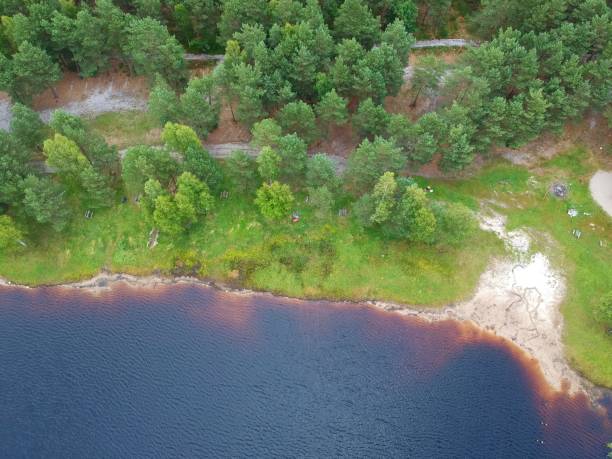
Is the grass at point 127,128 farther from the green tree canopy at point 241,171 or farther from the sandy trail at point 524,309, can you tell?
the sandy trail at point 524,309

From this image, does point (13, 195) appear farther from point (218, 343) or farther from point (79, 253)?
point (218, 343)

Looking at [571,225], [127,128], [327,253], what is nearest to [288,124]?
[327,253]

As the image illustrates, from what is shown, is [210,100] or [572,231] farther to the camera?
[210,100]

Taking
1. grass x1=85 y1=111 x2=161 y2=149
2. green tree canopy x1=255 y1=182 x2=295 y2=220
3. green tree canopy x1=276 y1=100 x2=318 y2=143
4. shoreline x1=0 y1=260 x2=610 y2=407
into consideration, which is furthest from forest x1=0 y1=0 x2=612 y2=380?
grass x1=85 y1=111 x2=161 y2=149

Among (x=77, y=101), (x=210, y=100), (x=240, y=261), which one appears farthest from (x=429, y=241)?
(x=77, y=101)

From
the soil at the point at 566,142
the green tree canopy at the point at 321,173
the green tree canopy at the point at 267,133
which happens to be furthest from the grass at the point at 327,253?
the green tree canopy at the point at 267,133

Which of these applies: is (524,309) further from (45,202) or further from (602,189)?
(45,202)
